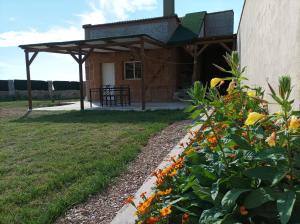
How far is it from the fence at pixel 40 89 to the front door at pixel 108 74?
7109 millimetres

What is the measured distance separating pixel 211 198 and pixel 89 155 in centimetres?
331

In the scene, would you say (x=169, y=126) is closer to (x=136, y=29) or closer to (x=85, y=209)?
(x=85, y=209)

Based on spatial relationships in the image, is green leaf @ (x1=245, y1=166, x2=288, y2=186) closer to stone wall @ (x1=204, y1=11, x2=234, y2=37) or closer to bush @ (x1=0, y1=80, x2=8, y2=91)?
stone wall @ (x1=204, y1=11, x2=234, y2=37)

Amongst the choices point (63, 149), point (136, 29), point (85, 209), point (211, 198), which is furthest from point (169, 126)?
point (136, 29)

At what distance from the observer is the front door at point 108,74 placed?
51.5 ft

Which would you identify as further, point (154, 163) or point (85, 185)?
point (154, 163)

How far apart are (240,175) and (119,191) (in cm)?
199

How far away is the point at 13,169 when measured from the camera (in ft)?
13.1

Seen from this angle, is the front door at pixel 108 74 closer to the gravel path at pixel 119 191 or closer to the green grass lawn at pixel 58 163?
the green grass lawn at pixel 58 163

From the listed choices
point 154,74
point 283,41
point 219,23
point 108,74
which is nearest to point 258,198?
point 283,41

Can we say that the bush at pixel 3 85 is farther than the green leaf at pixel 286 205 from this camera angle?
Yes

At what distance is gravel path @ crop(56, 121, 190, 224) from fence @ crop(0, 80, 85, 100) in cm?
1824


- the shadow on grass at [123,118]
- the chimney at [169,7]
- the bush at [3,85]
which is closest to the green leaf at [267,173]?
the shadow on grass at [123,118]

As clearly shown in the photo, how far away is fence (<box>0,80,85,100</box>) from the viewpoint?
2197 centimetres
